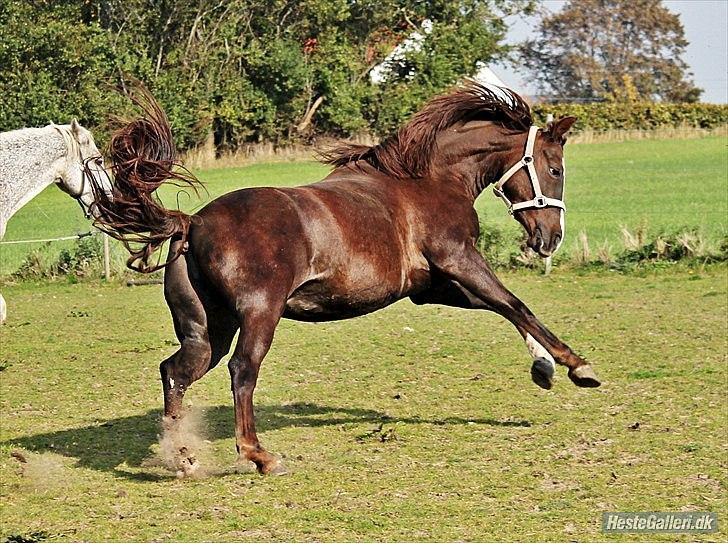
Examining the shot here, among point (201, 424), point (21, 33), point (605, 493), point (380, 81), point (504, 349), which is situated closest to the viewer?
point (605, 493)

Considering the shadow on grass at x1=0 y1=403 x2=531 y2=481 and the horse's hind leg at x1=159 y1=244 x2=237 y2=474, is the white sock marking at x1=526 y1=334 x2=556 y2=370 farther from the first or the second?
the horse's hind leg at x1=159 y1=244 x2=237 y2=474

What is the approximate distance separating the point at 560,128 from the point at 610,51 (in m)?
89.3

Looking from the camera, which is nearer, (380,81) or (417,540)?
(417,540)

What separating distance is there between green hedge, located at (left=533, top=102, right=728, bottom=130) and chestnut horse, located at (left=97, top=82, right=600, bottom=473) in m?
52.0

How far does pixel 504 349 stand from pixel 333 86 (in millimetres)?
38110

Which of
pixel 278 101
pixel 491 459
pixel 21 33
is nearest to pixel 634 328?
pixel 491 459

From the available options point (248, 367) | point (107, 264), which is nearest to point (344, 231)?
point (248, 367)

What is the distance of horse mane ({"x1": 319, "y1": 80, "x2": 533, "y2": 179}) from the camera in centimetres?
774

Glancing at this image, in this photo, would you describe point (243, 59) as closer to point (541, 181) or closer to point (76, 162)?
point (76, 162)

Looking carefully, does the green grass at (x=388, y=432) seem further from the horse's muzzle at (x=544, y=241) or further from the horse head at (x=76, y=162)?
the horse head at (x=76, y=162)

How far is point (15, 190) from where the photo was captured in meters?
9.54

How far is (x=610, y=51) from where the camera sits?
306 feet

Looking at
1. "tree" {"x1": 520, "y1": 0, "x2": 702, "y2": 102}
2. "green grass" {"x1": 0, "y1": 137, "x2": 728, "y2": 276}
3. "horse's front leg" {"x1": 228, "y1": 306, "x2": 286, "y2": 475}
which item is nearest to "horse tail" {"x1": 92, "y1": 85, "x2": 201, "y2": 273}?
"horse's front leg" {"x1": 228, "y1": 306, "x2": 286, "y2": 475}

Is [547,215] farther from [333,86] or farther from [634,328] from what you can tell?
[333,86]
